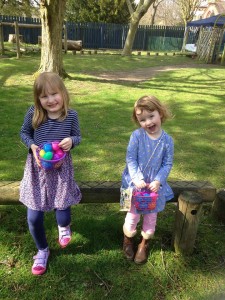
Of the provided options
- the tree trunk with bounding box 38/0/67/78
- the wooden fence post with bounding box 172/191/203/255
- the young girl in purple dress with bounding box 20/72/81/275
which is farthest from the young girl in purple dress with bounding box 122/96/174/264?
the tree trunk with bounding box 38/0/67/78

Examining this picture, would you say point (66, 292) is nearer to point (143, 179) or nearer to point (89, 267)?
point (89, 267)

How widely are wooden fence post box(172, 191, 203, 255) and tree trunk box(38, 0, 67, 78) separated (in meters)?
7.37

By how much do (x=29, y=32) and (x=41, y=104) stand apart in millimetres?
23848

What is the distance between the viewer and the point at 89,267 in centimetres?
247

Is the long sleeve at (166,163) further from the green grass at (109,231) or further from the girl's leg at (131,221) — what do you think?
the green grass at (109,231)

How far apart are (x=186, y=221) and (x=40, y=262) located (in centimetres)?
126

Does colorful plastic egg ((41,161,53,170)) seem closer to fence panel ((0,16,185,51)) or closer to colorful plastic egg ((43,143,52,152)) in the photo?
colorful plastic egg ((43,143,52,152))

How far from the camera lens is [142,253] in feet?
8.38

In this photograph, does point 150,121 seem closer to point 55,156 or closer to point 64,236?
point 55,156

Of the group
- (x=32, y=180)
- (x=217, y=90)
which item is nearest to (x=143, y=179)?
(x=32, y=180)

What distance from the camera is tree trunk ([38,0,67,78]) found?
8015 mm

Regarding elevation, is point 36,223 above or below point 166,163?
below

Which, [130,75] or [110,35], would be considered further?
[110,35]

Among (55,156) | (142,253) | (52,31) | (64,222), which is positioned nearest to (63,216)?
(64,222)
